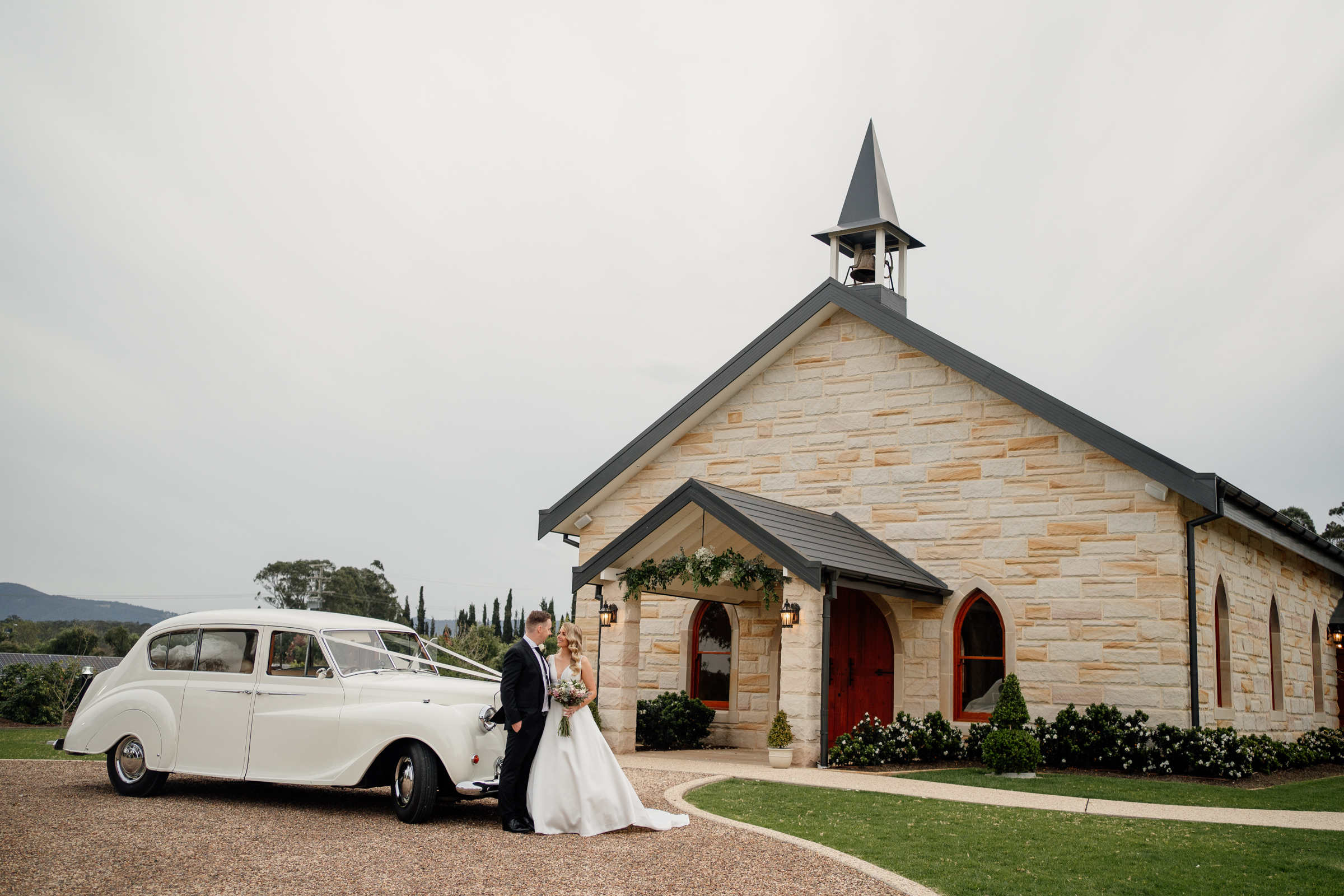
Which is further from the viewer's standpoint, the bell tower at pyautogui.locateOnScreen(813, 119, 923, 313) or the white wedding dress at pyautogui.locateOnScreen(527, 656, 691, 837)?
the bell tower at pyautogui.locateOnScreen(813, 119, 923, 313)

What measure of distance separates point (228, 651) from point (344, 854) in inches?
128

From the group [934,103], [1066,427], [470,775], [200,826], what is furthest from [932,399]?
[200,826]

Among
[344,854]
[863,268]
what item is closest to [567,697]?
[344,854]

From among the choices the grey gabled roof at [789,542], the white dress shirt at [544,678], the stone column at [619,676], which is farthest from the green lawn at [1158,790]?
the white dress shirt at [544,678]

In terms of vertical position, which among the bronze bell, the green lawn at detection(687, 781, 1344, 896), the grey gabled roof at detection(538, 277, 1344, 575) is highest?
the bronze bell

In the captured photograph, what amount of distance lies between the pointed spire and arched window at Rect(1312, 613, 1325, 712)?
472 inches

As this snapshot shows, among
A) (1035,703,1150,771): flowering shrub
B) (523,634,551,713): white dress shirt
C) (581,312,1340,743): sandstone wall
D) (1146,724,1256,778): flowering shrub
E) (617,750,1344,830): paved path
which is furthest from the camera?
(581,312,1340,743): sandstone wall

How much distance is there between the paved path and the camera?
393 inches

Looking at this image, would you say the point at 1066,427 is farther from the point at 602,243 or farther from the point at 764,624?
the point at 602,243

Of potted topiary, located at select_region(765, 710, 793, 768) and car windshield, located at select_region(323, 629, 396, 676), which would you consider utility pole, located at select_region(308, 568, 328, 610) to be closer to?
potted topiary, located at select_region(765, 710, 793, 768)

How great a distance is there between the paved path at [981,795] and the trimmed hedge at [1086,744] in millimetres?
1447

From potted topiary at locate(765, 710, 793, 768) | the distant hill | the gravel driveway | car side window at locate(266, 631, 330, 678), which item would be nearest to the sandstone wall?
potted topiary at locate(765, 710, 793, 768)

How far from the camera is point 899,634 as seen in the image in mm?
16062

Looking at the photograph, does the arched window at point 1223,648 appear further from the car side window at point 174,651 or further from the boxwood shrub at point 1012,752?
the car side window at point 174,651
